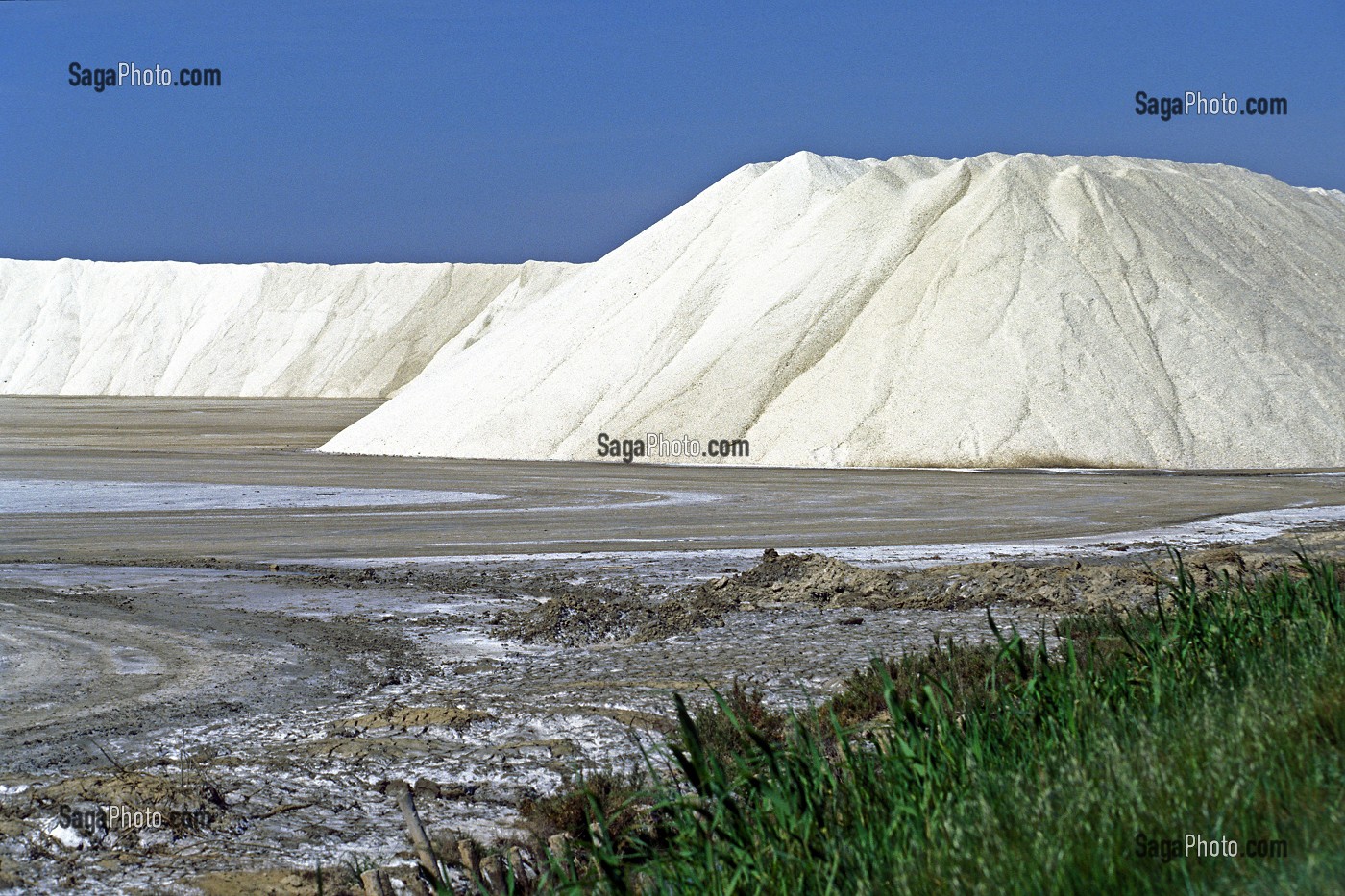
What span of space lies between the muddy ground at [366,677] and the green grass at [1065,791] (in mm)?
917

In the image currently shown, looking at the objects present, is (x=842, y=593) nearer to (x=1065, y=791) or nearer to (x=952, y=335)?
(x=1065, y=791)

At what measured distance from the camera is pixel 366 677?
332 inches

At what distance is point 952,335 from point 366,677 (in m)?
23.8

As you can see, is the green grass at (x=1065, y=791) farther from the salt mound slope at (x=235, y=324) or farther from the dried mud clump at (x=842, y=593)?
the salt mound slope at (x=235, y=324)

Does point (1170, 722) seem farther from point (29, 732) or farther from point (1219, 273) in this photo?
point (1219, 273)

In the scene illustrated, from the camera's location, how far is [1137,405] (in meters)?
28.3

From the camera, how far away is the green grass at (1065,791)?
3.04 metres

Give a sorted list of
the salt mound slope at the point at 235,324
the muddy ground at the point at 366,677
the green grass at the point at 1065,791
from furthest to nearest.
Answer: the salt mound slope at the point at 235,324 < the muddy ground at the point at 366,677 < the green grass at the point at 1065,791

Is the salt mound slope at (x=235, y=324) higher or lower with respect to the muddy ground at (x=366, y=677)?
higher

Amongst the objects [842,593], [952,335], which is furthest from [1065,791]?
[952,335]

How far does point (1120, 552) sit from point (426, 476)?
14.8m

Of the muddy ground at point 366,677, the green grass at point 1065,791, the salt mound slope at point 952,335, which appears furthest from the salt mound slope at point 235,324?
the green grass at point 1065,791

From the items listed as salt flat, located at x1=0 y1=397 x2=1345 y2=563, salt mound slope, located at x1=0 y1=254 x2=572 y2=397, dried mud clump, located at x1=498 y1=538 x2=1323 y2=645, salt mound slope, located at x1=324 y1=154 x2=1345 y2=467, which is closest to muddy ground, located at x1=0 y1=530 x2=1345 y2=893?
dried mud clump, located at x1=498 y1=538 x2=1323 y2=645

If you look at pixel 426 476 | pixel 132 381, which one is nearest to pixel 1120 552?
pixel 426 476
